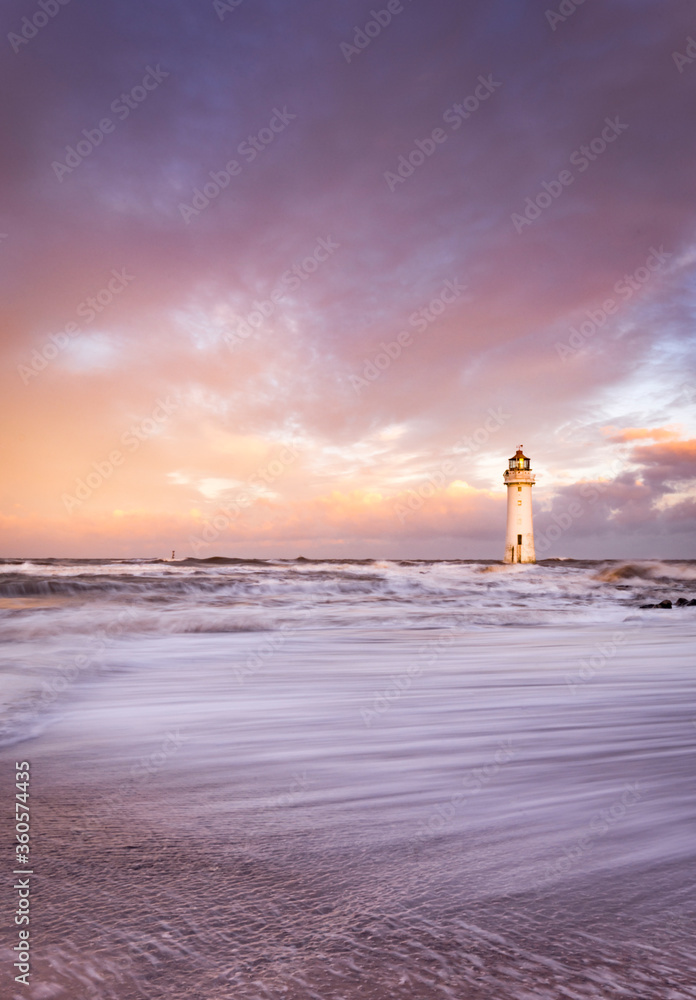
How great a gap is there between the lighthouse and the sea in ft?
108

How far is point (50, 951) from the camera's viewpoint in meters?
1.27

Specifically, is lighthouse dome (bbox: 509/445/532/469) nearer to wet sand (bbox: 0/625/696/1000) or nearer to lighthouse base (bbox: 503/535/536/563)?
lighthouse base (bbox: 503/535/536/563)

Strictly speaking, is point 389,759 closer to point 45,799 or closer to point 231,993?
point 45,799

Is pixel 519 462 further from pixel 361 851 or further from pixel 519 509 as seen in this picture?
pixel 361 851

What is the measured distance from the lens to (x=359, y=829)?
2.02m

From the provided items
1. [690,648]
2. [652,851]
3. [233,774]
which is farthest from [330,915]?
[690,648]

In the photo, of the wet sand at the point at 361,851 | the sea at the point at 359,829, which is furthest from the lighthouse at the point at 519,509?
the wet sand at the point at 361,851

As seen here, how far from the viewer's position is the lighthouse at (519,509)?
37.9 m

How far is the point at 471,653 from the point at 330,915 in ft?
18.2

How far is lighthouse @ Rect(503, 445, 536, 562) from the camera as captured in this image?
3794cm

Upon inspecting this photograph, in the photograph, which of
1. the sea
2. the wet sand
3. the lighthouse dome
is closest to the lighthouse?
the lighthouse dome

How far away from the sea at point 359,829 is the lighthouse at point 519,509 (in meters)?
32.8

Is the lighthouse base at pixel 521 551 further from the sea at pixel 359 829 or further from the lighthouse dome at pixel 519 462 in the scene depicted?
the sea at pixel 359 829

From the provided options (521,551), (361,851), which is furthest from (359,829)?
(521,551)
